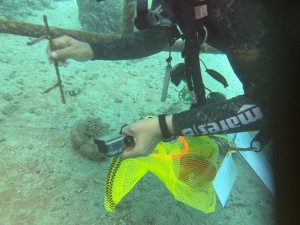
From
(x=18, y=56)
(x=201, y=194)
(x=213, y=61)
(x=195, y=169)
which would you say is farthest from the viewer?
(x=213, y=61)

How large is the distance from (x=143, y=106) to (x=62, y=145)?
115 centimetres

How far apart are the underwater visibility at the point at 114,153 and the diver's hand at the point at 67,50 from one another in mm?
11

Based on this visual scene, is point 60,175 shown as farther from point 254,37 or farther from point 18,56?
point 18,56

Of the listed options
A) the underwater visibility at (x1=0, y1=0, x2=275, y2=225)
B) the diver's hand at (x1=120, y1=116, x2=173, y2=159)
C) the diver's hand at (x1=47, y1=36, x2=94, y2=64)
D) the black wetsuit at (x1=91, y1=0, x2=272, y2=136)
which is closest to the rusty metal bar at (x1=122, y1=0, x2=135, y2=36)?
the underwater visibility at (x1=0, y1=0, x2=275, y2=225)

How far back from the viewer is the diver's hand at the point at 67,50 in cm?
210

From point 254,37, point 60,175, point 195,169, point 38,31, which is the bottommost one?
point 60,175

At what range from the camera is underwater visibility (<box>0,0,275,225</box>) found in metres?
1.92

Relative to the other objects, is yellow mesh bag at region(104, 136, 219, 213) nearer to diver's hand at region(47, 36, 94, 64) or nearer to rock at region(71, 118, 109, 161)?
rock at region(71, 118, 109, 161)

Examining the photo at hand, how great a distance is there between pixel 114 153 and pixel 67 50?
0.98 m

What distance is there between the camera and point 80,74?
12.2ft

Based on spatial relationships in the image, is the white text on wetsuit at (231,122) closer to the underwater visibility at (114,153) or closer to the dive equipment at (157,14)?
the underwater visibility at (114,153)

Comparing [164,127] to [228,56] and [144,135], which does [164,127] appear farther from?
[228,56]

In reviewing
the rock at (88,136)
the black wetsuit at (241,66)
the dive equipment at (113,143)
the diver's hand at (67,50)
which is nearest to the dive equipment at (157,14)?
the black wetsuit at (241,66)

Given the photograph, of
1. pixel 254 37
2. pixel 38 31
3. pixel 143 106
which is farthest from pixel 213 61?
pixel 254 37
